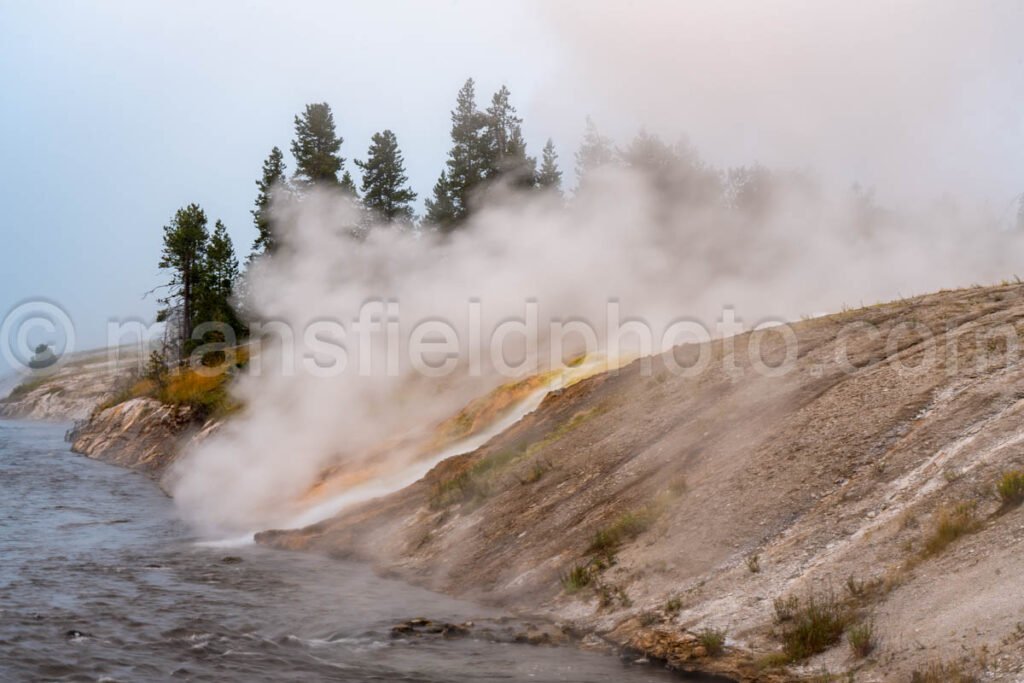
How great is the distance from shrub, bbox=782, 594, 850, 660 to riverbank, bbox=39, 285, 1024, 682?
0.02 meters

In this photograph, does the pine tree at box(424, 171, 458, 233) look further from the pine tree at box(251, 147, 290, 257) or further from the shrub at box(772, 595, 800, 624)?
the shrub at box(772, 595, 800, 624)

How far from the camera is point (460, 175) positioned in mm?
41344

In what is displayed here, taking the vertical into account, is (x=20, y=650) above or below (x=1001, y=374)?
below

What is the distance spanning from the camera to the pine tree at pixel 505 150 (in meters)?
41.9

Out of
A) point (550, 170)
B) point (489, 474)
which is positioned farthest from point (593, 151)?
point (489, 474)

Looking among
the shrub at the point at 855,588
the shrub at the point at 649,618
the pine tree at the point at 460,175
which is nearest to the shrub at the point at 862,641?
the shrub at the point at 855,588

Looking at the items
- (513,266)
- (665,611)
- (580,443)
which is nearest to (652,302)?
(513,266)

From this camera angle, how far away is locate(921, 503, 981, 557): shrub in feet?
Answer: 26.0

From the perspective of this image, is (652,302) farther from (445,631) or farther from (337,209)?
(445,631)

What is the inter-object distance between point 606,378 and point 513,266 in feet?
34.2

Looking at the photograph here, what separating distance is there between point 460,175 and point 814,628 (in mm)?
35762

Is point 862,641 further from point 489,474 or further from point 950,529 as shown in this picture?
point 489,474

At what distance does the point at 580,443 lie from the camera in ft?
46.8

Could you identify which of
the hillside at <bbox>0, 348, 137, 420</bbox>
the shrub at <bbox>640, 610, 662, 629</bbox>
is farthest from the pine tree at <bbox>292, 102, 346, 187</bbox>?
the shrub at <bbox>640, 610, 662, 629</bbox>
